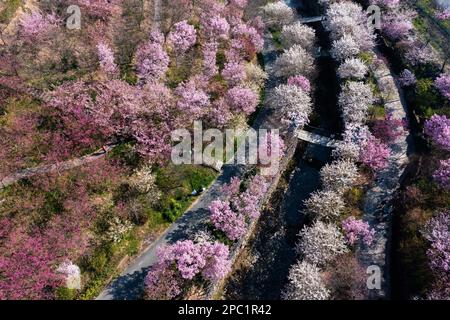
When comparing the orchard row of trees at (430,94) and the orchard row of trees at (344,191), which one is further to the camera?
the orchard row of trees at (344,191)

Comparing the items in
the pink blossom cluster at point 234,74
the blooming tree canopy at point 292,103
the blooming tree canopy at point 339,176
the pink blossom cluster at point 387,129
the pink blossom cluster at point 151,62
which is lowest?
the blooming tree canopy at point 339,176

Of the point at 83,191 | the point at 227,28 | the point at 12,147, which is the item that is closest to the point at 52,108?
the point at 12,147

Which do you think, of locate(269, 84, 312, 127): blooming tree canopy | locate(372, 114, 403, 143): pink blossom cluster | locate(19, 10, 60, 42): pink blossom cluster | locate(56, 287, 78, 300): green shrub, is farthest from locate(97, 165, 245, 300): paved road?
locate(19, 10, 60, 42): pink blossom cluster

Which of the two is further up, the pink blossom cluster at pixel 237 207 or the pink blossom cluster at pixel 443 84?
the pink blossom cluster at pixel 443 84

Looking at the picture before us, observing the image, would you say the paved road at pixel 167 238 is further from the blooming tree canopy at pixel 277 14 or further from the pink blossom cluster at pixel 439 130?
the blooming tree canopy at pixel 277 14

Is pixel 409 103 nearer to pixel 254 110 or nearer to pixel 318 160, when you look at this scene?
pixel 318 160

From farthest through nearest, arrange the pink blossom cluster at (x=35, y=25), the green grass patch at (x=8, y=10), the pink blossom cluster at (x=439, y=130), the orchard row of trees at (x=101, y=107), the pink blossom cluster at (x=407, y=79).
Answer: the pink blossom cluster at (x=407, y=79) → the green grass patch at (x=8, y=10) → the pink blossom cluster at (x=35, y=25) → the pink blossom cluster at (x=439, y=130) → the orchard row of trees at (x=101, y=107)

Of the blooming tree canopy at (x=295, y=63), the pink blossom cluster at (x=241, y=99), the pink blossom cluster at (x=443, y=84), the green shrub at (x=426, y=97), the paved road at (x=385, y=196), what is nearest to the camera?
the paved road at (x=385, y=196)

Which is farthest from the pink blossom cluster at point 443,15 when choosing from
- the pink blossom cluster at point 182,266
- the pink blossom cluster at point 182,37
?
the pink blossom cluster at point 182,266

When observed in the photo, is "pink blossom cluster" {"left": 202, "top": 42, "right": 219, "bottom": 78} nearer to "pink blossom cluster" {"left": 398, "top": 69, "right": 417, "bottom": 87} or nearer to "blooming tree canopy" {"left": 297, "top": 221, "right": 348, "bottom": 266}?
"blooming tree canopy" {"left": 297, "top": 221, "right": 348, "bottom": 266}
